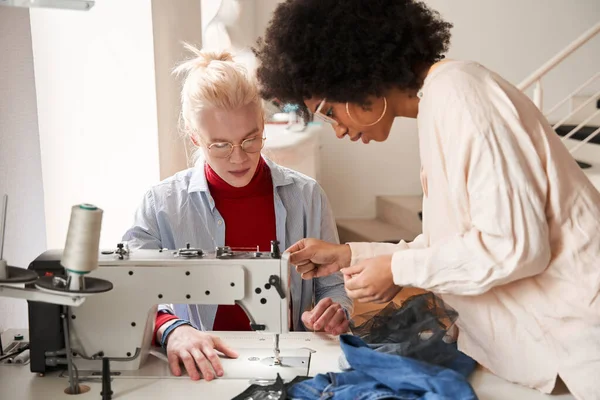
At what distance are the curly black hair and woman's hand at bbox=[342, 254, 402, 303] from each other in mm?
316

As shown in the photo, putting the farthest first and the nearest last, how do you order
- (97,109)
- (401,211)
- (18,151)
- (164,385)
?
(401,211), (97,109), (18,151), (164,385)

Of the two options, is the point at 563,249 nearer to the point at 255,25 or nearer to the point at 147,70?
the point at 147,70

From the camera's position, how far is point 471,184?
1.18 m

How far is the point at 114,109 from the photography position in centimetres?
262

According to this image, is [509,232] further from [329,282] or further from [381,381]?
[329,282]

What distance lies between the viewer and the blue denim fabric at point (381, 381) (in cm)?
119

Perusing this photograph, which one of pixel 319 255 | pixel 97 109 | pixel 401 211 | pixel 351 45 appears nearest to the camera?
pixel 351 45

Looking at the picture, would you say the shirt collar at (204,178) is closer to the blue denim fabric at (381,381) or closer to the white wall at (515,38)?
the blue denim fabric at (381,381)

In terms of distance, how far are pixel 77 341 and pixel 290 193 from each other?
0.75 metres

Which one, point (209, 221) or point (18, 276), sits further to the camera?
point (209, 221)

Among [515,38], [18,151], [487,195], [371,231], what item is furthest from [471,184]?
[515,38]

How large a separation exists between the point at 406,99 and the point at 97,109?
1.55 meters

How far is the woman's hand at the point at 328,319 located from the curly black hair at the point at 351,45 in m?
0.56

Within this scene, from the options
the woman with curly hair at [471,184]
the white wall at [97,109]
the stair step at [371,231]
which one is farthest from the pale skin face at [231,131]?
the stair step at [371,231]
